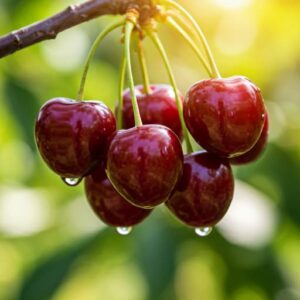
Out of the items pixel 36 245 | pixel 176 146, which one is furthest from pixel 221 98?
pixel 36 245

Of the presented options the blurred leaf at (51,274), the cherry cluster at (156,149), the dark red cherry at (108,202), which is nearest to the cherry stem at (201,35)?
the cherry cluster at (156,149)

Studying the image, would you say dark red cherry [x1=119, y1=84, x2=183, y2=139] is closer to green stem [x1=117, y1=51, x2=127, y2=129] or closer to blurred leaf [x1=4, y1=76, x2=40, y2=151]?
green stem [x1=117, y1=51, x2=127, y2=129]

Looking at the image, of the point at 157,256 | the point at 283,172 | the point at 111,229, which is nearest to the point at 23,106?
the point at 111,229

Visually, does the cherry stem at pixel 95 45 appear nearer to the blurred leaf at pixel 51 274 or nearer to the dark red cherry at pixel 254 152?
the dark red cherry at pixel 254 152

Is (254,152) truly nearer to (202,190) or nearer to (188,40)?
(202,190)

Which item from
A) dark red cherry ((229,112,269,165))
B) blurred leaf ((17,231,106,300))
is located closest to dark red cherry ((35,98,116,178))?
dark red cherry ((229,112,269,165))

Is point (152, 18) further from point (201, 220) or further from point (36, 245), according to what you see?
point (36, 245)
